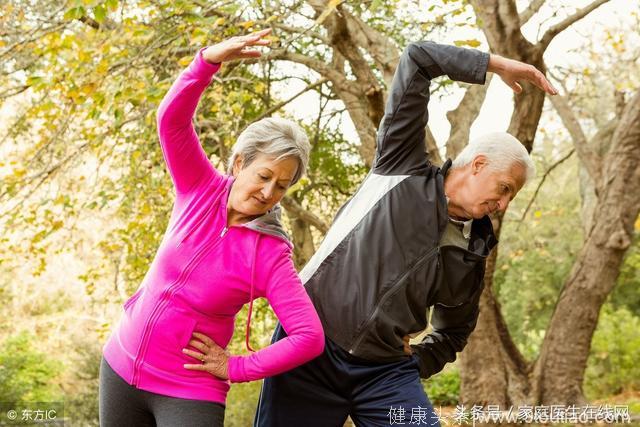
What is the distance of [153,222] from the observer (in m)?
5.39

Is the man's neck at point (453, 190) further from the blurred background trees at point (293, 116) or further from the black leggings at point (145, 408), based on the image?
the blurred background trees at point (293, 116)

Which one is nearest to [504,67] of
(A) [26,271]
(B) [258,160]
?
(B) [258,160]

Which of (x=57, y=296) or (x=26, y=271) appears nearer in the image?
(x=26, y=271)

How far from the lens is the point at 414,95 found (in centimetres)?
224

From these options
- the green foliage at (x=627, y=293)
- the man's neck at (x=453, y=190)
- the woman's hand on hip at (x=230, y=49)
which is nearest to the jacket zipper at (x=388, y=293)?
the man's neck at (x=453, y=190)

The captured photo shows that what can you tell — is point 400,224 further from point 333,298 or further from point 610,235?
point 610,235

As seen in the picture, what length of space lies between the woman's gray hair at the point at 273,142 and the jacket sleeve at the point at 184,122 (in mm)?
121

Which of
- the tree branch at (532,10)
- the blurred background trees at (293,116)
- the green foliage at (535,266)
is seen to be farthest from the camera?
the green foliage at (535,266)

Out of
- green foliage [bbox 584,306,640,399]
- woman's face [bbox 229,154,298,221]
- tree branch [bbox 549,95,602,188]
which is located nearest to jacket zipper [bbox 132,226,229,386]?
woman's face [bbox 229,154,298,221]

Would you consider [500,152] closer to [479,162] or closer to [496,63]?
[479,162]

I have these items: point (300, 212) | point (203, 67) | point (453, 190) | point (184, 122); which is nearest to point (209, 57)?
point (203, 67)

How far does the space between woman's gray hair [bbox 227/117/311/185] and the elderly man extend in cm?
34

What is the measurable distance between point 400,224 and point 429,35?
4378 millimetres

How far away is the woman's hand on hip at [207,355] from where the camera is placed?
6.37ft
